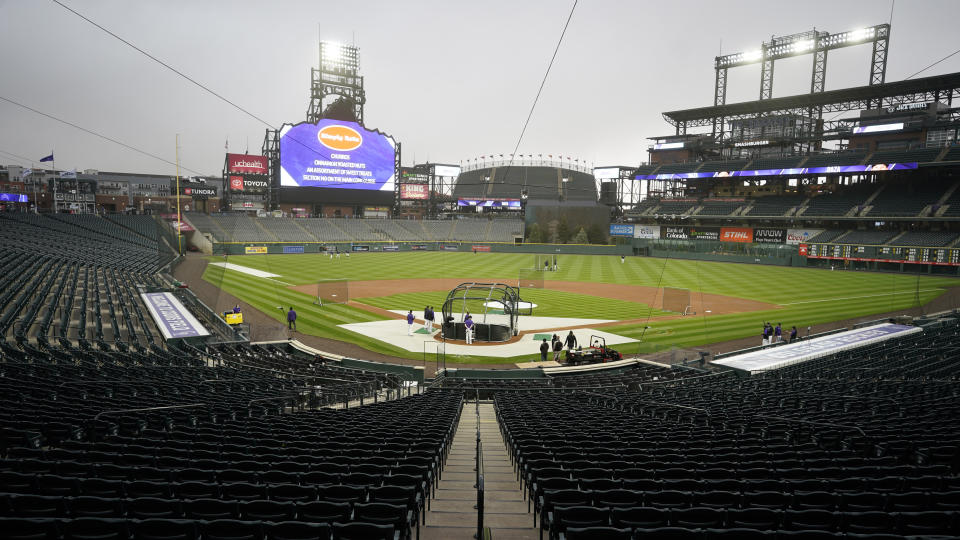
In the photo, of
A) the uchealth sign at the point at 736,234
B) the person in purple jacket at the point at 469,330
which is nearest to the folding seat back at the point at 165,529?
the person in purple jacket at the point at 469,330

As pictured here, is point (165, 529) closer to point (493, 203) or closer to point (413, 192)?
point (413, 192)

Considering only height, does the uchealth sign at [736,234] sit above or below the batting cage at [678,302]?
above

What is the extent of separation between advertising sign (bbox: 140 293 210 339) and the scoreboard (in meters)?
65.8

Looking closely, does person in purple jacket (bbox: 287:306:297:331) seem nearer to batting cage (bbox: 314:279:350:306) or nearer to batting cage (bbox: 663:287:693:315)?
batting cage (bbox: 314:279:350:306)

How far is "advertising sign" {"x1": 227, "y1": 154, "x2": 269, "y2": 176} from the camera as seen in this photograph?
243ft

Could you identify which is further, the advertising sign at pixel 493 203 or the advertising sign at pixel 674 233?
the advertising sign at pixel 493 203

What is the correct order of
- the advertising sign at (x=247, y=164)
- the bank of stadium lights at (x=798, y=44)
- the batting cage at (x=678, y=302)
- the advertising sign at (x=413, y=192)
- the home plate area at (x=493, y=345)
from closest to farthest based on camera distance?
1. the home plate area at (x=493, y=345)
2. the batting cage at (x=678, y=302)
3. the bank of stadium lights at (x=798, y=44)
4. the advertising sign at (x=247, y=164)
5. the advertising sign at (x=413, y=192)

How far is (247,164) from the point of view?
75.1m

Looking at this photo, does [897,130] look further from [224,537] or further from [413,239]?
[224,537]

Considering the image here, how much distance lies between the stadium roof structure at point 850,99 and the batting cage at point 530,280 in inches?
2034

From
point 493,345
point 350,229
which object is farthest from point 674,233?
point 493,345

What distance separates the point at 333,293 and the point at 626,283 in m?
26.2

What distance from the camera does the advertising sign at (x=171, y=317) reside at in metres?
19.9

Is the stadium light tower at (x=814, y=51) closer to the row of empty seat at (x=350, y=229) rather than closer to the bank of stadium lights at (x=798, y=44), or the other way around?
the bank of stadium lights at (x=798, y=44)
